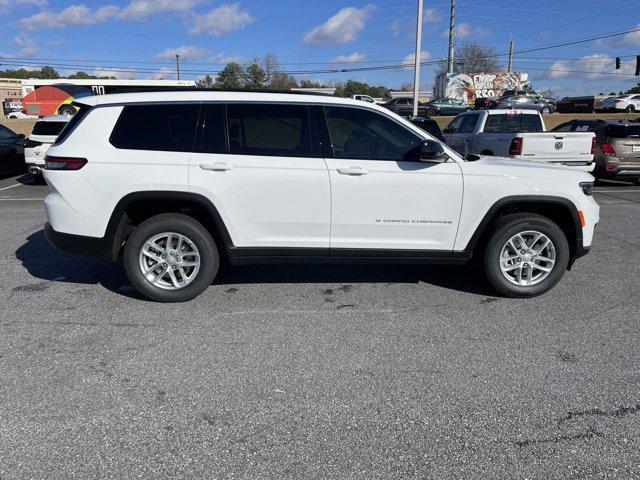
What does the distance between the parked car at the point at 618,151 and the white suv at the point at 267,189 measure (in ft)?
29.0

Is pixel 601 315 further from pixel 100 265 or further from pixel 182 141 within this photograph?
pixel 100 265

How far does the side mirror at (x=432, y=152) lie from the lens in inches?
177

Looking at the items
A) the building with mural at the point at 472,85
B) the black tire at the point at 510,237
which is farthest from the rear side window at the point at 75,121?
the building with mural at the point at 472,85

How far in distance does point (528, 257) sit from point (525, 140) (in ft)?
20.7

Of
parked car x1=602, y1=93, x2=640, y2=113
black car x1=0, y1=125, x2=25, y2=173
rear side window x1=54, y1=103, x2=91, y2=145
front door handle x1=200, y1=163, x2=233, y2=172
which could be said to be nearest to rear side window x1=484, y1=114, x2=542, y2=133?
front door handle x1=200, y1=163, x2=233, y2=172

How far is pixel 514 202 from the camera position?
4797 mm

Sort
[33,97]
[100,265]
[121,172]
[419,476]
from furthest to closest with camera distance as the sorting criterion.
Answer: [33,97], [100,265], [121,172], [419,476]

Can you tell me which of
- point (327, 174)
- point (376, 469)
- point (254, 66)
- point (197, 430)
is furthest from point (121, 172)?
point (254, 66)

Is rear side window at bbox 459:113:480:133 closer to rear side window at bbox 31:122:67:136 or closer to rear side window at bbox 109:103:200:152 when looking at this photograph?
rear side window at bbox 109:103:200:152

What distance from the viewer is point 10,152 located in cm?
1353

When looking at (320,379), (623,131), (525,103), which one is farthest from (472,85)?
(320,379)

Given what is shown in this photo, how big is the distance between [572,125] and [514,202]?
497 inches

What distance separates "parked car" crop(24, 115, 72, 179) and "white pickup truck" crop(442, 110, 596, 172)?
9480mm

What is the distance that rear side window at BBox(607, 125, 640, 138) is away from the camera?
40.9 feet
